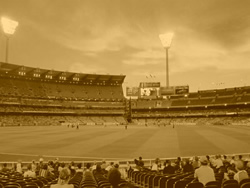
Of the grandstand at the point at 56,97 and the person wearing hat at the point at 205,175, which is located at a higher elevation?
the grandstand at the point at 56,97

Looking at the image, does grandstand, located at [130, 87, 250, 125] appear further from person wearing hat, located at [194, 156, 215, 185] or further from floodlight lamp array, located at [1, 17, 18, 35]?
person wearing hat, located at [194, 156, 215, 185]

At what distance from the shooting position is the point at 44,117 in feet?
323

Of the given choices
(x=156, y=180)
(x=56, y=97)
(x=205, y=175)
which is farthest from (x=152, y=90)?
(x=205, y=175)

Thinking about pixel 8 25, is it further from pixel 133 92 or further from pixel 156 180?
pixel 156 180

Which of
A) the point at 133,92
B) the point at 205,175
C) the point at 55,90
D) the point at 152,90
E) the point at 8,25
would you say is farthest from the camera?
the point at 55,90

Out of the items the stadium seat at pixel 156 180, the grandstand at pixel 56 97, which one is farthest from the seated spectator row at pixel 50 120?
the stadium seat at pixel 156 180

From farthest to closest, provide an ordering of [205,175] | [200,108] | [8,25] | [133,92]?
[133,92] → [200,108] → [8,25] → [205,175]

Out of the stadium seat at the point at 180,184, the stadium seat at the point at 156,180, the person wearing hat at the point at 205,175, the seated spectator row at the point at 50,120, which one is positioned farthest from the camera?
the seated spectator row at the point at 50,120

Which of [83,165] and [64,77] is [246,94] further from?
[83,165]

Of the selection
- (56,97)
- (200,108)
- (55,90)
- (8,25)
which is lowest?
(200,108)

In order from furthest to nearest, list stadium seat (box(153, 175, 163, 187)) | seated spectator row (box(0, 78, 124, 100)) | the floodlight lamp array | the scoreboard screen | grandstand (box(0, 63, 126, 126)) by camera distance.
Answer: the scoreboard screen
seated spectator row (box(0, 78, 124, 100))
grandstand (box(0, 63, 126, 126))
the floodlight lamp array
stadium seat (box(153, 175, 163, 187))

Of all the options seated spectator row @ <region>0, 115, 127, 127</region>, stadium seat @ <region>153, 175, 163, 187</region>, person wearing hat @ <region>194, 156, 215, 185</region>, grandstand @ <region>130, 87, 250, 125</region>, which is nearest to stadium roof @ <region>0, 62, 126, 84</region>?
seated spectator row @ <region>0, 115, 127, 127</region>

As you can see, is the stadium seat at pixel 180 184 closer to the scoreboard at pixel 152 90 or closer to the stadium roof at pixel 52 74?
the stadium roof at pixel 52 74

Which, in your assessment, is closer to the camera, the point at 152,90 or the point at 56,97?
the point at 152,90
